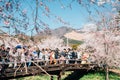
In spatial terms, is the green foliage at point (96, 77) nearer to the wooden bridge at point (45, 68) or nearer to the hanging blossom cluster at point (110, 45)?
the wooden bridge at point (45, 68)

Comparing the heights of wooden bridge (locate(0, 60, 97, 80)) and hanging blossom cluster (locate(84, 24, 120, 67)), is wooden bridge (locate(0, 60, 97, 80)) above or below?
below

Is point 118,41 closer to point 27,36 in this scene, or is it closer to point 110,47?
point 110,47

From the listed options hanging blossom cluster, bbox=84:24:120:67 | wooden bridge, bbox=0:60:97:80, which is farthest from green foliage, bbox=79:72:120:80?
hanging blossom cluster, bbox=84:24:120:67

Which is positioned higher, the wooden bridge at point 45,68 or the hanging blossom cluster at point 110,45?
the hanging blossom cluster at point 110,45

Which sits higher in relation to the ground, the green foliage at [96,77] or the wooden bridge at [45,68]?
the wooden bridge at [45,68]

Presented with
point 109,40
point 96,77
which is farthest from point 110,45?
point 96,77

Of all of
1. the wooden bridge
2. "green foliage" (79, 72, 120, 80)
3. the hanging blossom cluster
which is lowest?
"green foliage" (79, 72, 120, 80)

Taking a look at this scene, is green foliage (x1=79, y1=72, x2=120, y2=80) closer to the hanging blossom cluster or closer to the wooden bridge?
the wooden bridge

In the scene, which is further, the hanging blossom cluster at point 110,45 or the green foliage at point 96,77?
the green foliage at point 96,77

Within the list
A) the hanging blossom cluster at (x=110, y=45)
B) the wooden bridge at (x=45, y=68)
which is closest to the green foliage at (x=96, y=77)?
the wooden bridge at (x=45, y=68)

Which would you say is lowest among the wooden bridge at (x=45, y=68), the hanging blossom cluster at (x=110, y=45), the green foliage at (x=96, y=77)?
the green foliage at (x=96, y=77)

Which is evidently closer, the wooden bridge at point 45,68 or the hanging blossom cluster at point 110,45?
the wooden bridge at point 45,68

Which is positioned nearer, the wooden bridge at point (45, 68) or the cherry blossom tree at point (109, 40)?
the wooden bridge at point (45, 68)

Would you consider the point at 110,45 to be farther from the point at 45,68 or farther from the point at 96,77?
the point at 45,68
